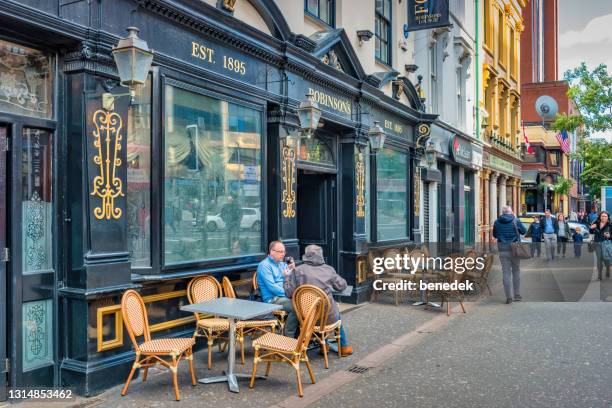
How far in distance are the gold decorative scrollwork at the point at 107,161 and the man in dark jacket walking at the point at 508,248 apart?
7766 mm

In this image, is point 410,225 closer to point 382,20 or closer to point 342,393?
point 382,20

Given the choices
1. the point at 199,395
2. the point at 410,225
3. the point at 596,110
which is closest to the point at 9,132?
the point at 199,395

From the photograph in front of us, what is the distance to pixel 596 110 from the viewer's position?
24406 mm

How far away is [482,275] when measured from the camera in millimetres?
11594

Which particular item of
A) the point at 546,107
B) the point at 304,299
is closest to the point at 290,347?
the point at 304,299

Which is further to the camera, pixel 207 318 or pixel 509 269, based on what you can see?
pixel 509 269

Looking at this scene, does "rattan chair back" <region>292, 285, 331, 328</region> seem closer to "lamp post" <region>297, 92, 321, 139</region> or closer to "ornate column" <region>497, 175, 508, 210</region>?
"lamp post" <region>297, 92, 321, 139</region>

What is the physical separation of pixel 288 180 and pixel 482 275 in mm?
4859

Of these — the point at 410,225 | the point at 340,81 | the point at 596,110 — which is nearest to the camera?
the point at 340,81

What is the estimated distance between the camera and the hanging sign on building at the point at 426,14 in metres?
13.0

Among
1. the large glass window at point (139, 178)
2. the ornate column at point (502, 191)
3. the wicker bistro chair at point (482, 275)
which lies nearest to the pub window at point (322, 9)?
the large glass window at point (139, 178)

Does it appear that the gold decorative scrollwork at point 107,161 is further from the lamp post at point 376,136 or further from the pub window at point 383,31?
the pub window at point 383,31

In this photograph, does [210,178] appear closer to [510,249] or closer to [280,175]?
[280,175]

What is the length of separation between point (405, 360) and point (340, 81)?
5.59 metres
